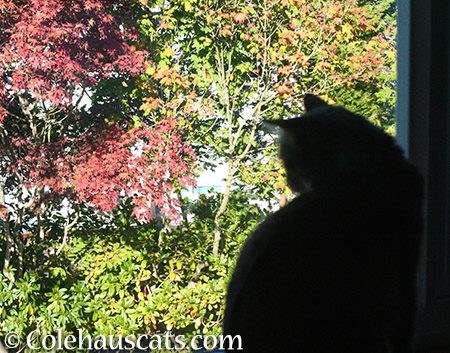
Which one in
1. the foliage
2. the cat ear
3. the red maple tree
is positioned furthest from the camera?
the foliage

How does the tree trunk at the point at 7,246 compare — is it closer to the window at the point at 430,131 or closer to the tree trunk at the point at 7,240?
the tree trunk at the point at 7,240

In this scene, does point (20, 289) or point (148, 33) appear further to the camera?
point (148, 33)

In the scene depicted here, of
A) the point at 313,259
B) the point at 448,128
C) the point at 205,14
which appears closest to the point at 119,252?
the point at 205,14

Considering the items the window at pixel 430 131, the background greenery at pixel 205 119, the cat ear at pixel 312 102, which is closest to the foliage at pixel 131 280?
the background greenery at pixel 205 119

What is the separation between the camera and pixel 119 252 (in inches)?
87.6

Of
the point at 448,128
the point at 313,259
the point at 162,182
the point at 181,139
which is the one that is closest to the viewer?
the point at 313,259

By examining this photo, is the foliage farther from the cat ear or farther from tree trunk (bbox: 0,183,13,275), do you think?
the cat ear

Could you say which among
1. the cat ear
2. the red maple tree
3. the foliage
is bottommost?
the foliage

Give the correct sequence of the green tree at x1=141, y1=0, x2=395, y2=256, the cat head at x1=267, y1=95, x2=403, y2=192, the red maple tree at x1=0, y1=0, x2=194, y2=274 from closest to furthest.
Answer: the cat head at x1=267, y1=95, x2=403, y2=192 < the red maple tree at x1=0, y1=0, x2=194, y2=274 < the green tree at x1=141, y1=0, x2=395, y2=256

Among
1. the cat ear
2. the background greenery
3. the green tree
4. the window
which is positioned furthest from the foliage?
the cat ear

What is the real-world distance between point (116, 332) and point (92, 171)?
2.55 feet

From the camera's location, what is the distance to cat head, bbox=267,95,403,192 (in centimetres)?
64

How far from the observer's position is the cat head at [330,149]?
64 cm

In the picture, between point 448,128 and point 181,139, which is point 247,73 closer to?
point 181,139
